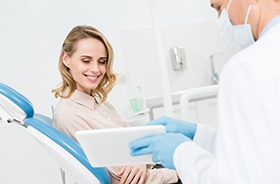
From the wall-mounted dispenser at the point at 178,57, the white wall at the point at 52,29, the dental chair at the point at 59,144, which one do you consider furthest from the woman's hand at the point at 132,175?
the wall-mounted dispenser at the point at 178,57

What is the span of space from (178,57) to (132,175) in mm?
1574

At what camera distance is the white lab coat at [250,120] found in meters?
0.56

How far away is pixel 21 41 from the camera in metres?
2.20

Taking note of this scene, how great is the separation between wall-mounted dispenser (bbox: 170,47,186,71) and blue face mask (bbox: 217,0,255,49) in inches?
61.4

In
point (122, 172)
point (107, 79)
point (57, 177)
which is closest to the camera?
point (122, 172)

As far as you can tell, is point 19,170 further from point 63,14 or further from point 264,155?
point 264,155

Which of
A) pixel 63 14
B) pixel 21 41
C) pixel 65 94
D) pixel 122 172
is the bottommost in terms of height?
pixel 122 172

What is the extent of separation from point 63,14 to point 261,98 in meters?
2.13

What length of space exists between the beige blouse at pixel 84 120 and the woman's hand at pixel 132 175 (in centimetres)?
3

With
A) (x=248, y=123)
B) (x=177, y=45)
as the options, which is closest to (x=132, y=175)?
(x=248, y=123)

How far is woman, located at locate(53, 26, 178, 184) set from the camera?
1.24 metres

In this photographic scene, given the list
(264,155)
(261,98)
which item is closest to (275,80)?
(261,98)

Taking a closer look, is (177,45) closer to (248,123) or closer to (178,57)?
(178,57)

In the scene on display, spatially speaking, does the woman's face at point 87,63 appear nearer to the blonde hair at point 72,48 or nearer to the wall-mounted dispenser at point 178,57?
the blonde hair at point 72,48
